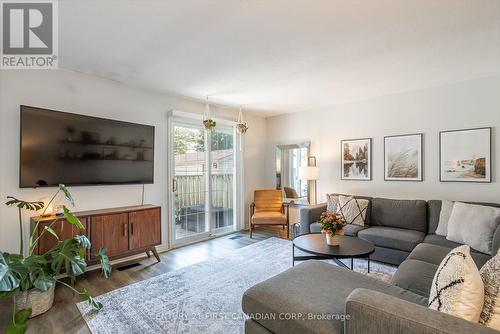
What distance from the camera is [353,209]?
3.83 meters

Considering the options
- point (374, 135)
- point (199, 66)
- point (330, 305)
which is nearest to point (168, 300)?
point (330, 305)

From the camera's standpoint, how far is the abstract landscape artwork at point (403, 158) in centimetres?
379

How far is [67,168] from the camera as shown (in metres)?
2.88

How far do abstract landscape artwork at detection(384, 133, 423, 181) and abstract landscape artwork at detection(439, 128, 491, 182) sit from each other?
284mm

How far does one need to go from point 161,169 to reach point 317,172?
281cm

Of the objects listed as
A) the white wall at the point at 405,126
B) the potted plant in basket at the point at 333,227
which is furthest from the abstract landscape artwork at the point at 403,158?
the potted plant in basket at the point at 333,227

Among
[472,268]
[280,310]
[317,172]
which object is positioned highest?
[317,172]

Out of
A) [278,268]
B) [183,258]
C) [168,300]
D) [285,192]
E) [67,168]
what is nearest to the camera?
[168,300]

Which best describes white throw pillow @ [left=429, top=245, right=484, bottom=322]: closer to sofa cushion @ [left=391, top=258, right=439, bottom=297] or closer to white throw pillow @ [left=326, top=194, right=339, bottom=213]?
sofa cushion @ [left=391, top=258, right=439, bottom=297]

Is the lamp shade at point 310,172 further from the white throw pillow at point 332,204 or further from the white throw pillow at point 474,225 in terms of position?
the white throw pillow at point 474,225

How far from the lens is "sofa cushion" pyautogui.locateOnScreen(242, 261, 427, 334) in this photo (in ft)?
4.52

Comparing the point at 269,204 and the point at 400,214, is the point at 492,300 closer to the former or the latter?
the point at 400,214

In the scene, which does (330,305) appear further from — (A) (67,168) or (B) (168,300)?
(A) (67,168)

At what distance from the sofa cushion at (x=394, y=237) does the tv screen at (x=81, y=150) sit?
3267 mm
